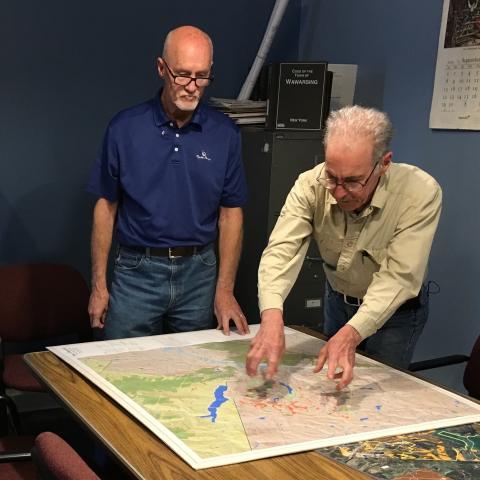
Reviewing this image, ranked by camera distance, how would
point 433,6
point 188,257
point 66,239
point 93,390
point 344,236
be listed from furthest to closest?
point 66,239
point 433,6
point 188,257
point 344,236
point 93,390

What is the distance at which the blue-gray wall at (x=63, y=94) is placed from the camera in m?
3.36

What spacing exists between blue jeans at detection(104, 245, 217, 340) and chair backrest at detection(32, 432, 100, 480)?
3.60ft

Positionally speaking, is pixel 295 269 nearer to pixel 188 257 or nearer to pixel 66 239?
pixel 188 257

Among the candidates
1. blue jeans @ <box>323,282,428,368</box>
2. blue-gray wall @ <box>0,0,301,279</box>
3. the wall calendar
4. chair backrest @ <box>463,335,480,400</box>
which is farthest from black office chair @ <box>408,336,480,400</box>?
blue-gray wall @ <box>0,0,301,279</box>

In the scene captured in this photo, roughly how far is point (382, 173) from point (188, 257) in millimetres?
850

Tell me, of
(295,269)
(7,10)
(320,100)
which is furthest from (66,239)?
(295,269)

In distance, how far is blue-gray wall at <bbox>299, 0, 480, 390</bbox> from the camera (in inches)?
116

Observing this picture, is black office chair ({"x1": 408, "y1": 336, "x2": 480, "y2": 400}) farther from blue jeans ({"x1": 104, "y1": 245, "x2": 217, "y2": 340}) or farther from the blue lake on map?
the blue lake on map

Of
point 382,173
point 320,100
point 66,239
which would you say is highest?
point 320,100

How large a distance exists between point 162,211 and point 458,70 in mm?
1432

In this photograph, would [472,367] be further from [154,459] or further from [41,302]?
[41,302]

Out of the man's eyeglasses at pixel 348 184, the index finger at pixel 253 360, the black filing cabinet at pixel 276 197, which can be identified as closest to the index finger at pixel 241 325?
the index finger at pixel 253 360

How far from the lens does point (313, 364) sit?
1.95m

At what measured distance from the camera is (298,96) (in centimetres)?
337
